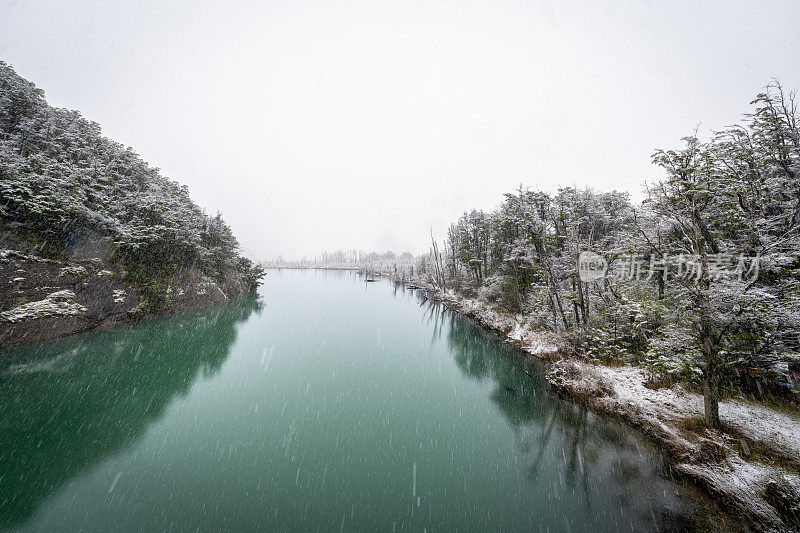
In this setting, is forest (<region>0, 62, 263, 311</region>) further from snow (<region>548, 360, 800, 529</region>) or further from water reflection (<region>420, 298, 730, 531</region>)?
snow (<region>548, 360, 800, 529</region>)

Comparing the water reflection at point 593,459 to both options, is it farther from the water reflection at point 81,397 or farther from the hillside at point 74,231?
the hillside at point 74,231

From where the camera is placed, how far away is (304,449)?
864 centimetres

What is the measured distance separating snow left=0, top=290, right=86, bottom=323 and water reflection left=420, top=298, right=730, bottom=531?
89.4 feet

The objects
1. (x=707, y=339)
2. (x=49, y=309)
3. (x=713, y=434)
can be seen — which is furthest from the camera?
(x=49, y=309)

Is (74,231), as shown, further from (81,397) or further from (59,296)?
(81,397)

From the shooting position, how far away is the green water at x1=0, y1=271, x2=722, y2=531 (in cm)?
625

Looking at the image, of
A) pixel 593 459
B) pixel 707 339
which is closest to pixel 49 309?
pixel 593 459

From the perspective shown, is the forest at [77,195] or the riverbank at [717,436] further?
the forest at [77,195]

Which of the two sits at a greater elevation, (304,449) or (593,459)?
(593,459)

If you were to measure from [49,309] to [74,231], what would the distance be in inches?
235

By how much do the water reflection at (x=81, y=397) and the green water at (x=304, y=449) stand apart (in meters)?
0.07

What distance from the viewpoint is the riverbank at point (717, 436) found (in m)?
5.96

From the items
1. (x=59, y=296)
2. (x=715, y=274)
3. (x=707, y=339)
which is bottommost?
(x=59, y=296)

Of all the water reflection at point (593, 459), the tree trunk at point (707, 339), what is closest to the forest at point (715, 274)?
the tree trunk at point (707, 339)
